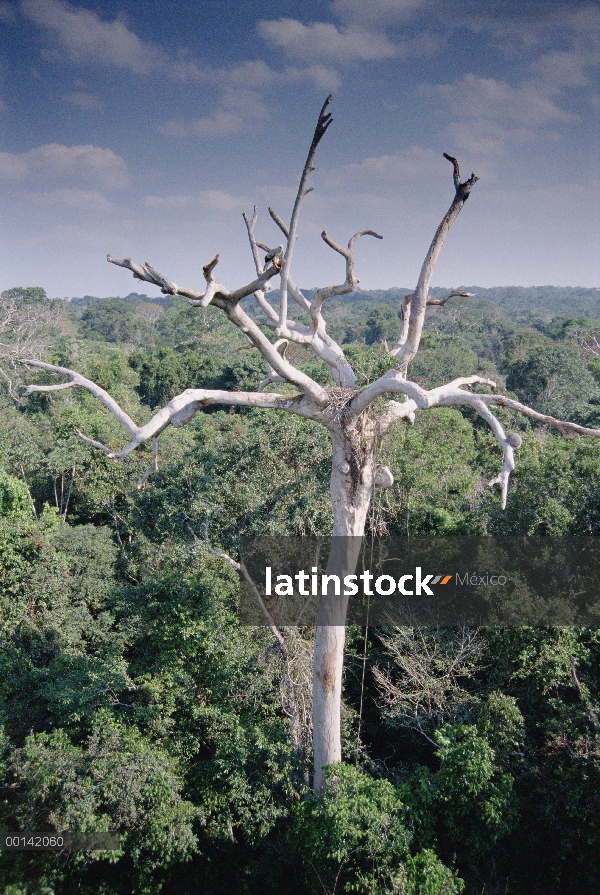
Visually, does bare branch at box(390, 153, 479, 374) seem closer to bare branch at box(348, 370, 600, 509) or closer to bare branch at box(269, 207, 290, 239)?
bare branch at box(348, 370, 600, 509)

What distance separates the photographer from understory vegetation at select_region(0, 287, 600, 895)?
211 inches

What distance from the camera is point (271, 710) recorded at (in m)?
7.16

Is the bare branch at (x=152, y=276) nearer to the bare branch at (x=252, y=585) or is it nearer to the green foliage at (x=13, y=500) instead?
the bare branch at (x=252, y=585)

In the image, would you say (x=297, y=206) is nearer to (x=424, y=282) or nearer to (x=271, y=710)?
(x=424, y=282)

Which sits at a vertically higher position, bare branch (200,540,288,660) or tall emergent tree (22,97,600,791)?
tall emergent tree (22,97,600,791)

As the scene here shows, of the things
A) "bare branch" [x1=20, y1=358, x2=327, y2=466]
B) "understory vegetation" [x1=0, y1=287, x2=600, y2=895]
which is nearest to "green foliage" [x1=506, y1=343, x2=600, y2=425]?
"understory vegetation" [x1=0, y1=287, x2=600, y2=895]

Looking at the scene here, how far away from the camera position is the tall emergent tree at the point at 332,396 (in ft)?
13.4

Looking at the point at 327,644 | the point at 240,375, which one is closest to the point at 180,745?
the point at 327,644

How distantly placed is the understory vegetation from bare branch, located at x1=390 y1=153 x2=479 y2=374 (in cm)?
68

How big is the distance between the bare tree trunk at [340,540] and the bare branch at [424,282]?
2.44 ft

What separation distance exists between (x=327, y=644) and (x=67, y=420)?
1179cm

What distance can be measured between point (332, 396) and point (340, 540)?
4.30 feet

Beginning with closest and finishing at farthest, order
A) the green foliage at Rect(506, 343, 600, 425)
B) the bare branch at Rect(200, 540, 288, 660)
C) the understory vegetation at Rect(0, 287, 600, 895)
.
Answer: the understory vegetation at Rect(0, 287, 600, 895)
the bare branch at Rect(200, 540, 288, 660)
the green foliage at Rect(506, 343, 600, 425)

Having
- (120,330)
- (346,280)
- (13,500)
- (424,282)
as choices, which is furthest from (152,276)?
(120,330)
